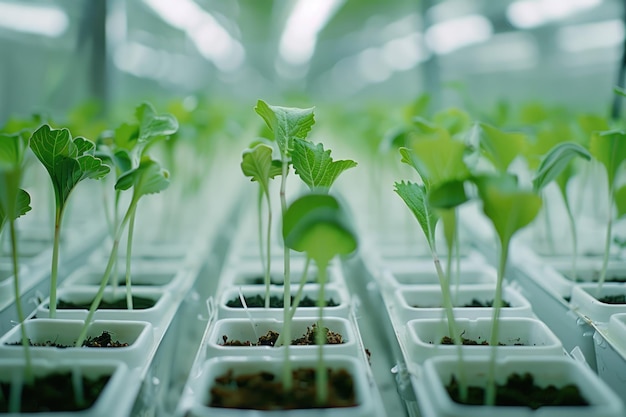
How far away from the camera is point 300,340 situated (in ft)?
2.79

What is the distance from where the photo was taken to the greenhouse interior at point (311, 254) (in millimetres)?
657

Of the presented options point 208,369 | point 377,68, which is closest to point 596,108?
point 208,369

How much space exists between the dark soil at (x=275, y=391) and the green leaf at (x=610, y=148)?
1.98 ft

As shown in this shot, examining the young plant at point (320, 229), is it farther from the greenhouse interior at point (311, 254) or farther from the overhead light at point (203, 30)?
the overhead light at point (203, 30)

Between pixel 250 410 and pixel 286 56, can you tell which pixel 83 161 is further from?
pixel 286 56

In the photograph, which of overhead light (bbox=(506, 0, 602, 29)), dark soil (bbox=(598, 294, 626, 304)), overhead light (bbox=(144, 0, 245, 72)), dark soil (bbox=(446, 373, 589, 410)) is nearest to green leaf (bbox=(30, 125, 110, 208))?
dark soil (bbox=(446, 373, 589, 410))

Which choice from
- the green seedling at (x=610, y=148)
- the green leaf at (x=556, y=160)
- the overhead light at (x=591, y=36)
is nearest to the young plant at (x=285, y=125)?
the green leaf at (x=556, y=160)

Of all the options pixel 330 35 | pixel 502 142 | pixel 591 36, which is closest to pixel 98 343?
pixel 502 142

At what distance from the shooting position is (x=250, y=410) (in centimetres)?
64

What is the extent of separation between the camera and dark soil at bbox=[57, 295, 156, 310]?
1.00 meters

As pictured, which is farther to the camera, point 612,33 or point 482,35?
Result: point 482,35

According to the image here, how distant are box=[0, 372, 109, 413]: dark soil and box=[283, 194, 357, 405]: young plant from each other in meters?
0.29

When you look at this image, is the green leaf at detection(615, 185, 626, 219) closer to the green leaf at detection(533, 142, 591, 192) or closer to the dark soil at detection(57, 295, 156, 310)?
the green leaf at detection(533, 142, 591, 192)

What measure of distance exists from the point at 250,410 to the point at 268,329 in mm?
250
